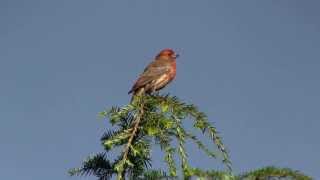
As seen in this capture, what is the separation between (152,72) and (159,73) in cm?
16

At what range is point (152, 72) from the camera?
13180 mm

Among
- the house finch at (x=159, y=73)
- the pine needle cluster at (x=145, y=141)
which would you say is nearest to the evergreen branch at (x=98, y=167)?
the pine needle cluster at (x=145, y=141)

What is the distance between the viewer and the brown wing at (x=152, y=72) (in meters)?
12.0

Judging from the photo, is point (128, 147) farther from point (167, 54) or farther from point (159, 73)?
point (167, 54)

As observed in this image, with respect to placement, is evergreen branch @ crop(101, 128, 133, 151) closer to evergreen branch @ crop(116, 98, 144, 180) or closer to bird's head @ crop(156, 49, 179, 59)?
evergreen branch @ crop(116, 98, 144, 180)

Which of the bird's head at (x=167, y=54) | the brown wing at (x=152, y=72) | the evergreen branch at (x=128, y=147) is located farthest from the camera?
the bird's head at (x=167, y=54)

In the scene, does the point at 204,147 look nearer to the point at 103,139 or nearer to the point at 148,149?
the point at 148,149

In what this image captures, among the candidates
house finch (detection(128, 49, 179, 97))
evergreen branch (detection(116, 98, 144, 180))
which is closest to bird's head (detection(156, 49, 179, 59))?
house finch (detection(128, 49, 179, 97))

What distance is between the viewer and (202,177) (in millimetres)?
5676

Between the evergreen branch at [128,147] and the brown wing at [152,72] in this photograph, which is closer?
the evergreen branch at [128,147]

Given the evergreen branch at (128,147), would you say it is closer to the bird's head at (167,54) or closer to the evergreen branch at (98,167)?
the evergreen branch at (98,167)

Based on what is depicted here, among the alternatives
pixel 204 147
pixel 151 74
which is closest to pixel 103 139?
pixel 204 147

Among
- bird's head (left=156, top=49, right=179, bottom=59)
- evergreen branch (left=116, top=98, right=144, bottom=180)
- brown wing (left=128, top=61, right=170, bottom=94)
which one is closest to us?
evergreen branch (left=116, top=98, right=144, bottom=180)

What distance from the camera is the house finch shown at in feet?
39.7
